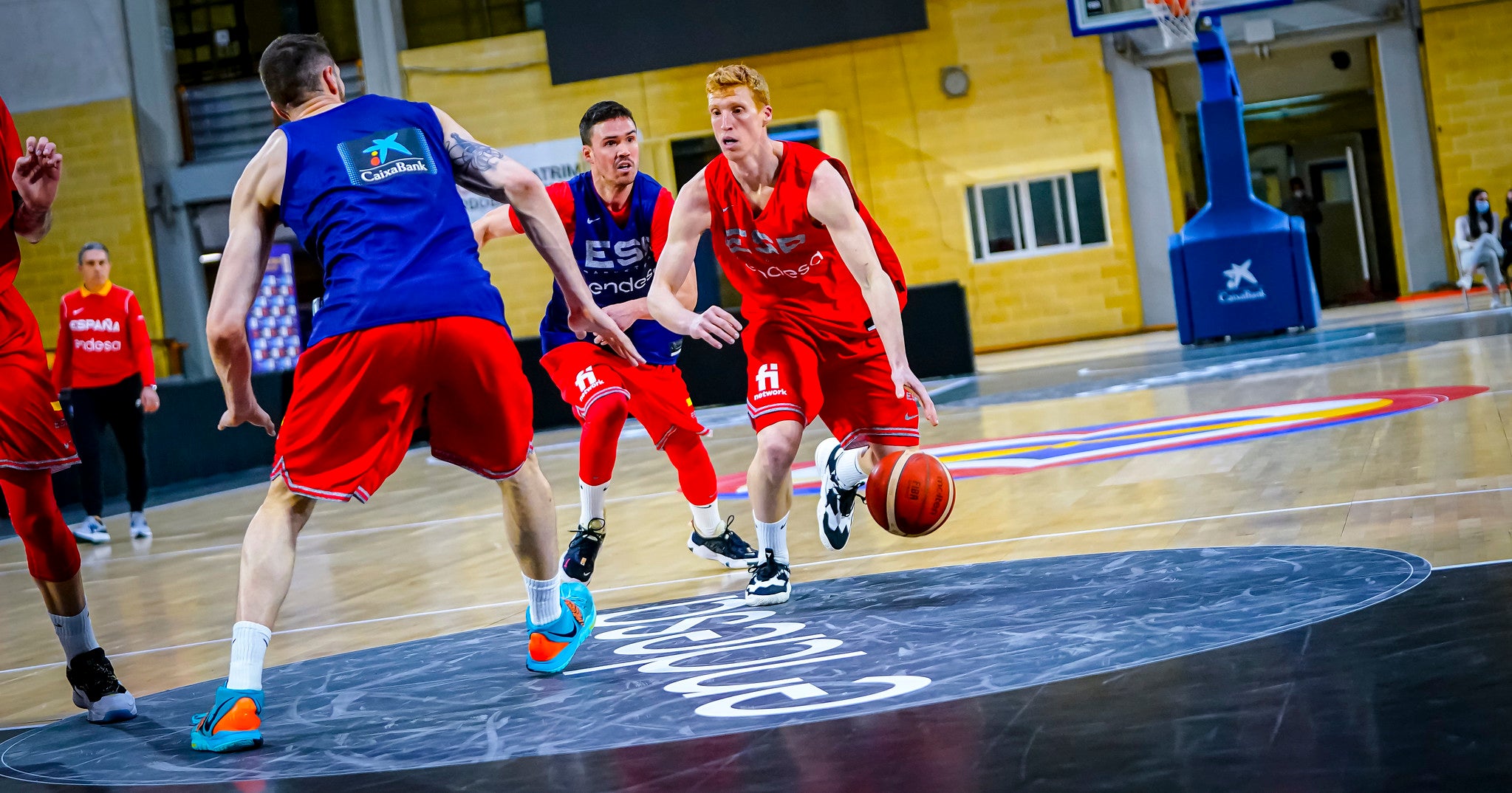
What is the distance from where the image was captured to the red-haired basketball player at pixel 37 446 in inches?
151

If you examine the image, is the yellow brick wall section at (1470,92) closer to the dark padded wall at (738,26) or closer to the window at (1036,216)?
the window at (1036,216)

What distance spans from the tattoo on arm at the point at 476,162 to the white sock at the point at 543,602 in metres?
1.03

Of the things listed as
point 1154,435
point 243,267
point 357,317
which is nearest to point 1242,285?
point 1154,435

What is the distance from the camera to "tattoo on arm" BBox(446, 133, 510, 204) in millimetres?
3623

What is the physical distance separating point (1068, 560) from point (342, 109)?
2558mm

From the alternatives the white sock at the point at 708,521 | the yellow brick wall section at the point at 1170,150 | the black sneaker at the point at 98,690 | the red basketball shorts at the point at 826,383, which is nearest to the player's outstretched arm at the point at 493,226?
the red basketball shorts at the point at 826,383

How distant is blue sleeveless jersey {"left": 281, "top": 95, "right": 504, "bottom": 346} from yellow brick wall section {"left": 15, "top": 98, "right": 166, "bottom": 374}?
18358 millimetres

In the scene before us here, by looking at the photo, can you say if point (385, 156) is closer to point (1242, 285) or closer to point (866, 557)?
point (866, 557)

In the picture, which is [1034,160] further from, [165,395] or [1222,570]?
[1222,570]

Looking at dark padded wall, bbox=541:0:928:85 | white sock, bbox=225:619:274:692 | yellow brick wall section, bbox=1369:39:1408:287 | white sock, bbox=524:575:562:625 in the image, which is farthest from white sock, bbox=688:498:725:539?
yellow brick wall section, bbox=1369:39:1408:287

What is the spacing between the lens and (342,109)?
3.51 meters

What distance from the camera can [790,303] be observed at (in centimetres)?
466

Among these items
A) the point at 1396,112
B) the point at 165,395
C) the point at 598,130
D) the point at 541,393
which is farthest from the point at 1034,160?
the point at 598,130

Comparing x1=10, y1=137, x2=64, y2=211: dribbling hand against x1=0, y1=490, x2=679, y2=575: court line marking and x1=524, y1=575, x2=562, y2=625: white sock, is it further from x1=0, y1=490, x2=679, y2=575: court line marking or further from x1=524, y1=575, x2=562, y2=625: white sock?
x1=0, y1=490, x2=679, y2=575: court line marking
